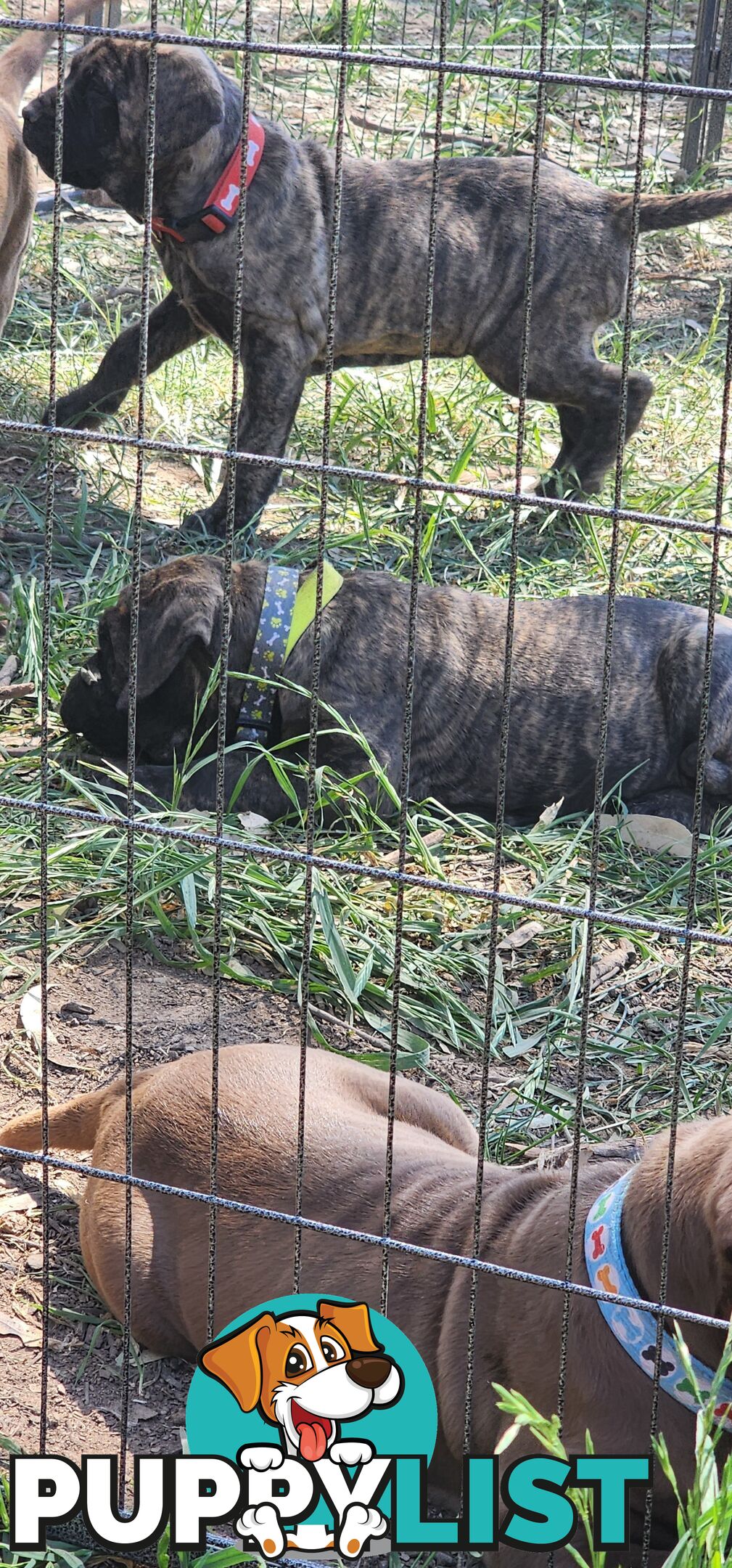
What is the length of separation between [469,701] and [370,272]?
5.95 feet

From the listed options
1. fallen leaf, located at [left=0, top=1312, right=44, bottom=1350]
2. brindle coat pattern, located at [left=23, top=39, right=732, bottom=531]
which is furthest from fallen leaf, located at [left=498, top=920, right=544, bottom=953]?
brindle coat pattern, located at [left=23, top=39, right=732, bottom=531]

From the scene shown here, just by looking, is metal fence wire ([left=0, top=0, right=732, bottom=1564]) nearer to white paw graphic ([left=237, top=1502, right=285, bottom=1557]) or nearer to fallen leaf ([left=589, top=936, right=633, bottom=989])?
fallen leaf ([left=589, top=936, right=633, bottom=989])

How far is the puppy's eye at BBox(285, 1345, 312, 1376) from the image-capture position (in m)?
2.11

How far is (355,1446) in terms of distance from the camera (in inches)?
81.9

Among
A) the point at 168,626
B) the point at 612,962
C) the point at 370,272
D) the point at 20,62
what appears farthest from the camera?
the point at 370,272

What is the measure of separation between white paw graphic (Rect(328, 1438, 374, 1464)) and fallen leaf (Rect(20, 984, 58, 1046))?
1.31 meters

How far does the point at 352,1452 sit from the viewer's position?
2.08 meters

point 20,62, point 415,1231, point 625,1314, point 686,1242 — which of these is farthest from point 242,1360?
point 20,62

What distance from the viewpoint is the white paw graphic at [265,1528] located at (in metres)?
2.06

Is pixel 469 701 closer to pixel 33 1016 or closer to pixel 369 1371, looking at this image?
pixel 33 1016

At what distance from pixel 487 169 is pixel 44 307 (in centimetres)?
204

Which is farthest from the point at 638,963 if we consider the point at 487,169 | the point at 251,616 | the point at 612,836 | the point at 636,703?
the point at 487,169

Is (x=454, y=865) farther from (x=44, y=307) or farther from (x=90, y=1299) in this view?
(x=44, y=307)

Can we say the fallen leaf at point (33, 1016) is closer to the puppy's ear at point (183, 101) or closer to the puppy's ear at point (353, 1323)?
the puppy's ear at point (353, 1323)
